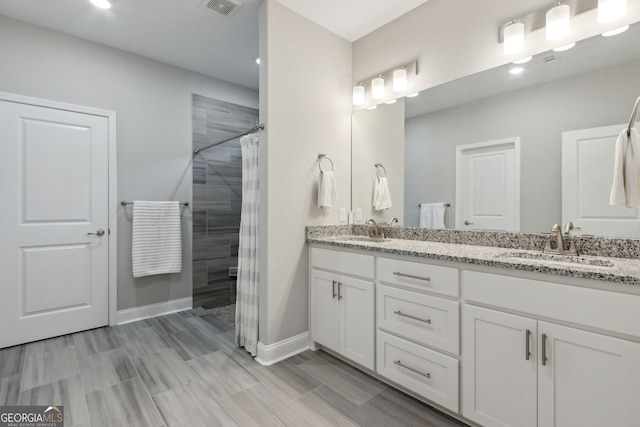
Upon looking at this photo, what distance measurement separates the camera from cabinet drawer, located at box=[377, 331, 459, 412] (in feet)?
5.06

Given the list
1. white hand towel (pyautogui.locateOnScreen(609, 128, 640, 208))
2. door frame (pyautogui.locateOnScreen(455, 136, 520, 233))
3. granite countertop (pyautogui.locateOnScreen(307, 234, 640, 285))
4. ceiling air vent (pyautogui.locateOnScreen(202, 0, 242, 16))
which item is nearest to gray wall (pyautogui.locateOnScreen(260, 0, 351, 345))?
ceiling air vent (pyautogui.locateOnScreen(202, 0, 242, 16))

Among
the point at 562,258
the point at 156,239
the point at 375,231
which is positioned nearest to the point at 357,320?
the point at 375,231

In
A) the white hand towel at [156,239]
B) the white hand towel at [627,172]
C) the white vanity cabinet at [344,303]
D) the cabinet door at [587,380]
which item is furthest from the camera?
the white hand towel at [156,239]

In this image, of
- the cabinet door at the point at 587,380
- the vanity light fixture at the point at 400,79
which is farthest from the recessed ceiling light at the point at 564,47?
the cabinet door at the point at 587,380

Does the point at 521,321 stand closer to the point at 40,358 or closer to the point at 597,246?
the point at 597,246

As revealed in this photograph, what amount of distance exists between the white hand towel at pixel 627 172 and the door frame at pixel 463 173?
1.48ft

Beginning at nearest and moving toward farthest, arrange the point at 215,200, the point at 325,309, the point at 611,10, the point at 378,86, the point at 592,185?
the point at 611,10 < the point at 592,185 < the point at 325,309 < the point at 378,86 < the point at 215,200

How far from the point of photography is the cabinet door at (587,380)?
1.07 meters

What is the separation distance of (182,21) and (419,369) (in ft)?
10.1

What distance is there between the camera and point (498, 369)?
1.37 m

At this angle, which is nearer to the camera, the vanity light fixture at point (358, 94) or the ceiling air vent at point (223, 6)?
the ceiling air vent at point (223, 6)

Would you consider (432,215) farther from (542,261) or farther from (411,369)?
(411,369)

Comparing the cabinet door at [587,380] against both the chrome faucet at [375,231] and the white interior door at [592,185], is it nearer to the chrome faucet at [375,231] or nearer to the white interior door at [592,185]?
the white interior door at [592,185]

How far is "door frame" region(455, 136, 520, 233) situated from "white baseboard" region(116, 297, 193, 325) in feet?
→ 9.42
